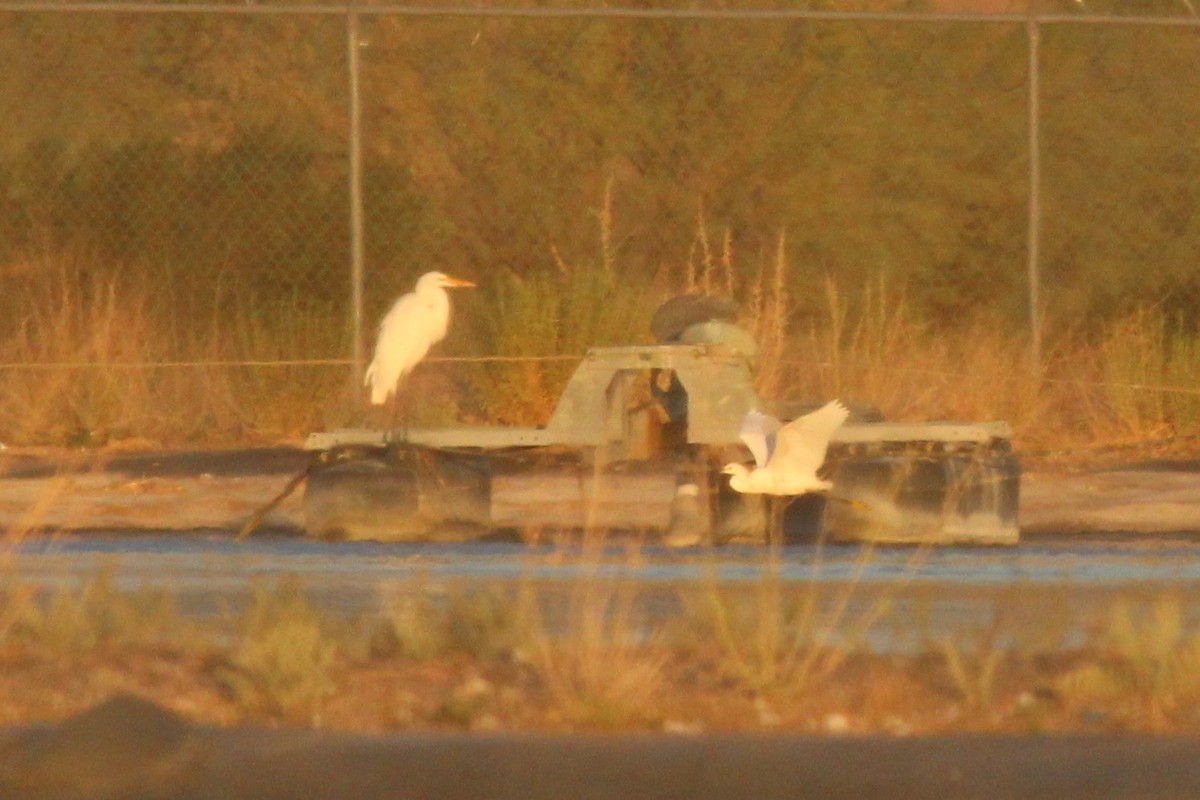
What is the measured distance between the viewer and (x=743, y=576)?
7.98m

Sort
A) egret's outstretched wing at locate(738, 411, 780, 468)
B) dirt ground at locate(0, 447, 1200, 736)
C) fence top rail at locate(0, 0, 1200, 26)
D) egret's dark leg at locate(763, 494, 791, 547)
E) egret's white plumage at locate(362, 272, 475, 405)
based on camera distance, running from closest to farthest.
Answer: dirt ground at locate(0, 447, 1200, 736)
egret's outstretched wing at locate(738, 411, 780, 468)
egret's dark leg at locate(763, 494, 791, 547)
egret's white plumage at locate(362, 272, 475, 405)
fence top rail at locate(0, 0, 1200, 26)

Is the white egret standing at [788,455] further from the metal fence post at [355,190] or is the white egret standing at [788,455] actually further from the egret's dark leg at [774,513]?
the metal fence post at [355,190]

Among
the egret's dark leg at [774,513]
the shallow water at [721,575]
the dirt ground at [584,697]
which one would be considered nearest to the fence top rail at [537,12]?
the shallow water at [721,575]

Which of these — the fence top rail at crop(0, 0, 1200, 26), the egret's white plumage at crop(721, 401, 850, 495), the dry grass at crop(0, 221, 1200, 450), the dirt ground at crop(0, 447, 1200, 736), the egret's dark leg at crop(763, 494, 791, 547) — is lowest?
the dirt ground at crop(0, 447, 1200, 736)

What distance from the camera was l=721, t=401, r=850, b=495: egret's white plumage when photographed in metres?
8.61

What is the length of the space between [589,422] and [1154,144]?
10312 millimetres

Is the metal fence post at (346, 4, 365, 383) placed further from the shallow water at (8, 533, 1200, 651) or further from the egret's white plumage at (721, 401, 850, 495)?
the egret's white plumage at (721, 401, 850, 495)

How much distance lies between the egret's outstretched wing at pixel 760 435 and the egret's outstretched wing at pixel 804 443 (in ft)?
0.14

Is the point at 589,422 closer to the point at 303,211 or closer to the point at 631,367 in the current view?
the point at 631,367

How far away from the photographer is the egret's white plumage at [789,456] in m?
8.61

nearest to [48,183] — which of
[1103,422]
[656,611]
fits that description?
[1103,422]

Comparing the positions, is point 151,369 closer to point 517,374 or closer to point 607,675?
point 517,374

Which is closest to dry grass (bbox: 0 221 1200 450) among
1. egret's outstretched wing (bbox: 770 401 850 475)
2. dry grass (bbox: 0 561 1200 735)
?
egret's outstretched wing (bbox: 770 401 850 475)

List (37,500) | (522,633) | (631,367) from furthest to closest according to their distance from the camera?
1. (37,500)
2. (631,367)
3. (522,633)
